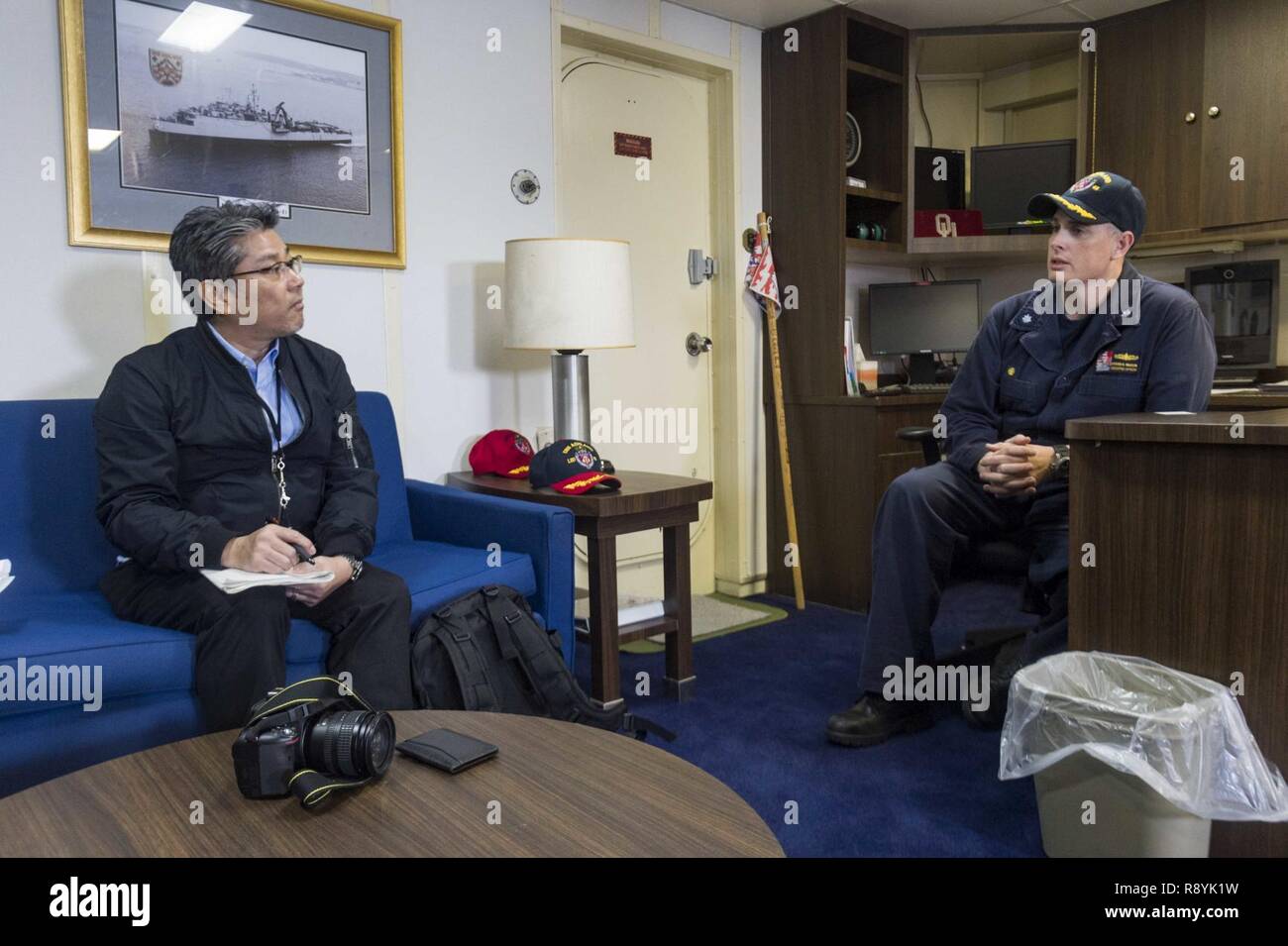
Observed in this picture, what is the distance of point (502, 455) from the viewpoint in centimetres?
288

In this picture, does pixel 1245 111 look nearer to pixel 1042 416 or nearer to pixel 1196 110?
pixel 1196 110

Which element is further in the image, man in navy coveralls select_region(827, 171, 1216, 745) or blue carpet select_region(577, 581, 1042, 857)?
man in navy coveralls select_region(827, 171, 1216, 745)

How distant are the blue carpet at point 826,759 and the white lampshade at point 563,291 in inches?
38.2

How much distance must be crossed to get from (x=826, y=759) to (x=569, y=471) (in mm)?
963

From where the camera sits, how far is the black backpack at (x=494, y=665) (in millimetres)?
2047

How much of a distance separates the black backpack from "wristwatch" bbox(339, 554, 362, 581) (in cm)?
18

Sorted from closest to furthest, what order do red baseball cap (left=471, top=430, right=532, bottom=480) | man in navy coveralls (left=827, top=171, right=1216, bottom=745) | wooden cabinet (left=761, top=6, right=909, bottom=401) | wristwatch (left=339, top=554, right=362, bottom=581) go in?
wristwatch (left=339, top=554, right=362, bottom=581) → man in navy coveralls (left=827, top=171, right=1216, bottom=745) → red baseball cap (left=471, top=430, right=532, bottom=480) → wooden cabinet (left=761, top=6, right=909, bottom=401)

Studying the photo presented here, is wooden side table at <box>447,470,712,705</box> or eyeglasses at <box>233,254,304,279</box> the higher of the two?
eyeglasses at <box>233,254,304,279</box>

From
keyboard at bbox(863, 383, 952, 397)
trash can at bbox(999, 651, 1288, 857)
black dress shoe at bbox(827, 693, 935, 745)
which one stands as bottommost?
black dress shoe at bbox(827, 693, 935, 745)

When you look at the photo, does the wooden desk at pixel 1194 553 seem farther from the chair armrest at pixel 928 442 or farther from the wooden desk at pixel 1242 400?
the wooden desk at pixel 1242 400

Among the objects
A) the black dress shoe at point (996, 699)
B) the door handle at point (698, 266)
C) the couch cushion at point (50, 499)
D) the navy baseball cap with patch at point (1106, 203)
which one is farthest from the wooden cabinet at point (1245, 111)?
the couch cushion at point (50, 499)

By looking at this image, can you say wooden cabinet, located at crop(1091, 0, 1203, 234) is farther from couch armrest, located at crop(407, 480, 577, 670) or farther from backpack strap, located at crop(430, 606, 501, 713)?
backpack strap, located at crop(430, 606, 501, 713)

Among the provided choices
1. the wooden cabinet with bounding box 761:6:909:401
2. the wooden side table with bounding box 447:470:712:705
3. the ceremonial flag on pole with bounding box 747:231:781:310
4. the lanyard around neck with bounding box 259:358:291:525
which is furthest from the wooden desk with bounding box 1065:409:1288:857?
the ceremonial flag on pole with bounding box 747:231:781:310

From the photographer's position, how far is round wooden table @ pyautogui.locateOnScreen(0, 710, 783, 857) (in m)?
1.00
